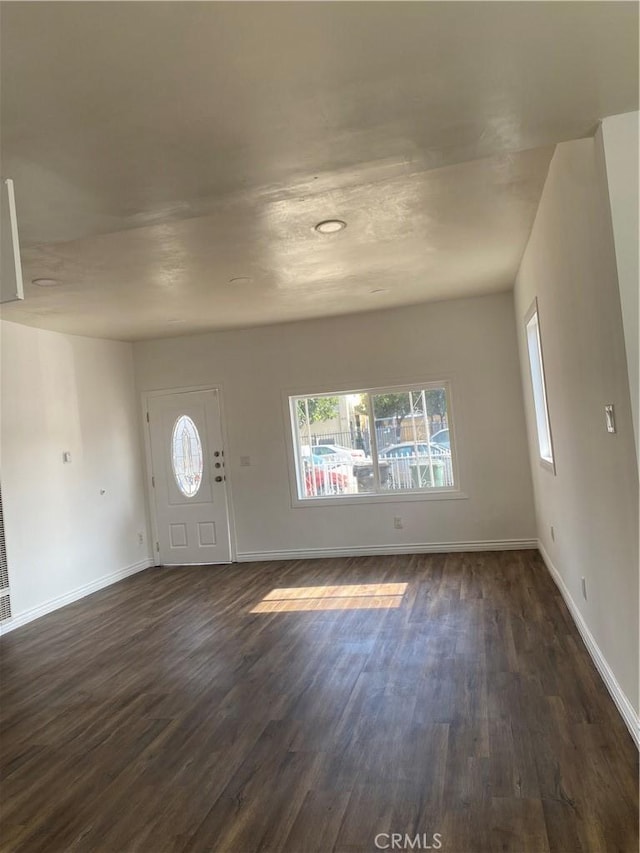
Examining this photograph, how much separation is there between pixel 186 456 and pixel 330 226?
160 inches

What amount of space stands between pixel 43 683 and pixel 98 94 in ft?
11.1

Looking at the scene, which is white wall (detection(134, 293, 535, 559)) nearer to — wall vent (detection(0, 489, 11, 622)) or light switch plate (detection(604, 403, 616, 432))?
wall vent (detection(0, 489, 11, 622))

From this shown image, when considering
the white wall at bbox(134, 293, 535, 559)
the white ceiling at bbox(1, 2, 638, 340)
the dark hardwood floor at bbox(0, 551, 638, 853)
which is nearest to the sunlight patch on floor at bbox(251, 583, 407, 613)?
the dark hardwood floor at bbox(0, 551, 638, 853)

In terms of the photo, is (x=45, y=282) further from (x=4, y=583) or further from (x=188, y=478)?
(x=188, y=478)

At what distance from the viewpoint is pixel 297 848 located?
1.91 metres

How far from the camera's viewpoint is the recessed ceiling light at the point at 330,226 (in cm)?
337

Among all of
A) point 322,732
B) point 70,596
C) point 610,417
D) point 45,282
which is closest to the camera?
point 610,417

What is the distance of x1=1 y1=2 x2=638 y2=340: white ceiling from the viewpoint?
154 centimetres

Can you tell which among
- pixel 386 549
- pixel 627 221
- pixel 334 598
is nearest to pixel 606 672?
pixel 627 221

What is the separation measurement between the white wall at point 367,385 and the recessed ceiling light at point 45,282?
2.66m

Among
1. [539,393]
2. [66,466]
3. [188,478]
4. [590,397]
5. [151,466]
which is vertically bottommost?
[188,478]

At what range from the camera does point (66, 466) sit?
570cm

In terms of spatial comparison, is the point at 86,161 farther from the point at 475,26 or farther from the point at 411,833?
the point at 411,833

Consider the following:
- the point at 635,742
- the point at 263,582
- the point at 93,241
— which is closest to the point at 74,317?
the point at 93,241
